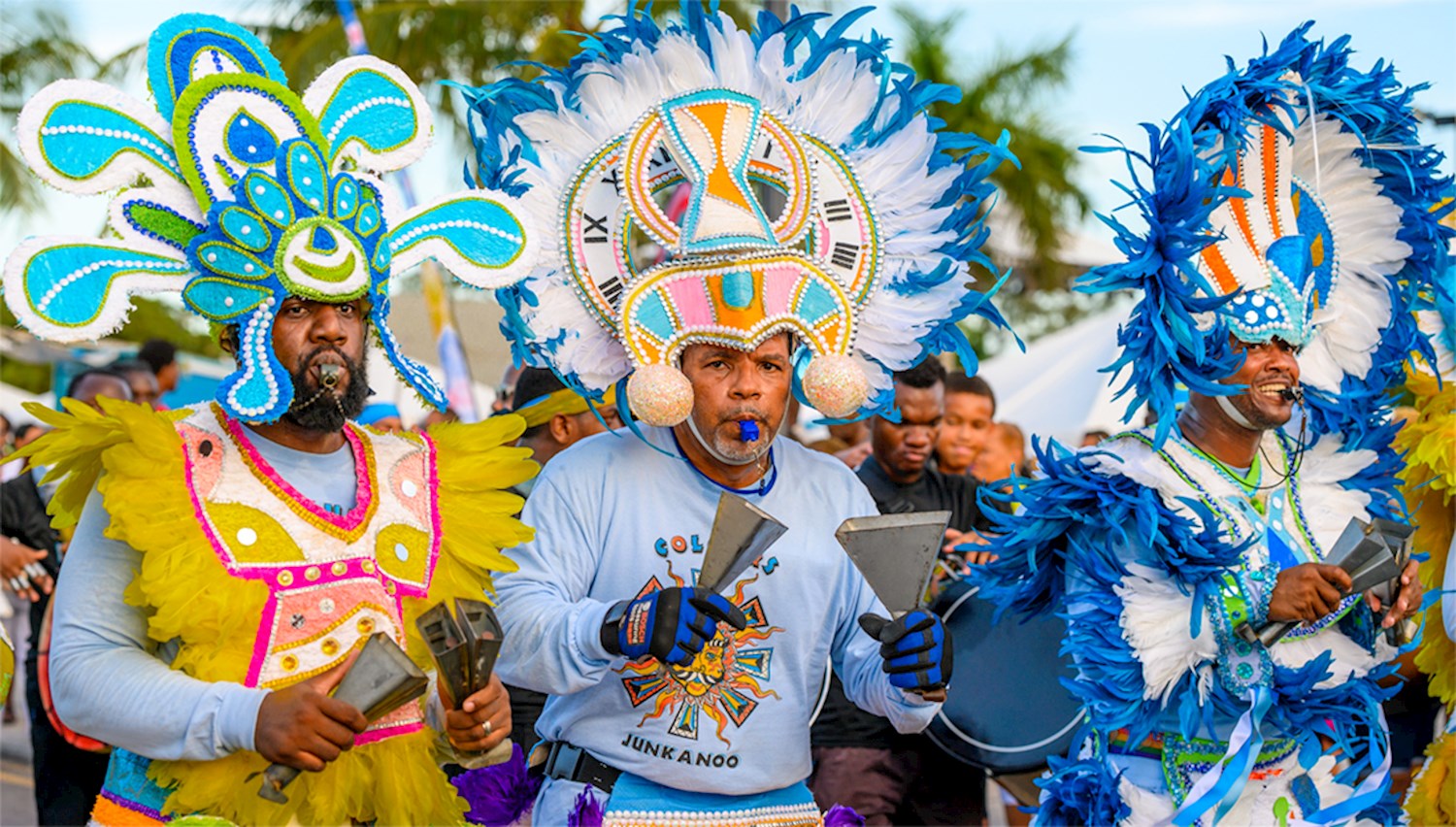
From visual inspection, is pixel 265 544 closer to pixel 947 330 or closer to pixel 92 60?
pixel 947 330

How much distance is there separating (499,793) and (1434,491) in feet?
8.24

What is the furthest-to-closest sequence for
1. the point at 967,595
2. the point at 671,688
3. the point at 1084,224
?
the point at 1084,224 < the point at 967,595 < the point at 671,688

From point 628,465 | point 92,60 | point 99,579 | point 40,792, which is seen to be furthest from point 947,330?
point 92,60

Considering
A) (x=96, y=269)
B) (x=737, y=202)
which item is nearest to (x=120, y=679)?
(x=96, y=269)

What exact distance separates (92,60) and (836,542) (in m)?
17.9

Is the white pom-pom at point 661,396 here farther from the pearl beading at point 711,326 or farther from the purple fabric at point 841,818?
the purple fabric at point 841,818

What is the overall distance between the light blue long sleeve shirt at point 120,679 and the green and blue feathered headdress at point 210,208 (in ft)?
1.19

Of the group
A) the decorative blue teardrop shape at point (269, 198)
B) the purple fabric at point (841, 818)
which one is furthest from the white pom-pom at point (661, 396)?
the purple fabric at point (841, 818)

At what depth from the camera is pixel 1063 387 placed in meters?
11.3

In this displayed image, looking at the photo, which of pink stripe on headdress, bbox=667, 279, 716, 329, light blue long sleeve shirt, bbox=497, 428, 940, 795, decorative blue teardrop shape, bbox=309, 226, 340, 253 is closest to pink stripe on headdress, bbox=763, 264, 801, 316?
pink stripe on headdress, bbox=667, 279, 716, 329

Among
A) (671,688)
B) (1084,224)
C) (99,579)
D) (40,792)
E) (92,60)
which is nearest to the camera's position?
(99,579)

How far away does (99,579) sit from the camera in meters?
2.89

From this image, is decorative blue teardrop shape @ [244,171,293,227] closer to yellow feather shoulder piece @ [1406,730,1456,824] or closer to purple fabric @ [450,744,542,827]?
purple fabric @ [450,744,542,827]

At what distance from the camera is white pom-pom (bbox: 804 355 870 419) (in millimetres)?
3377
